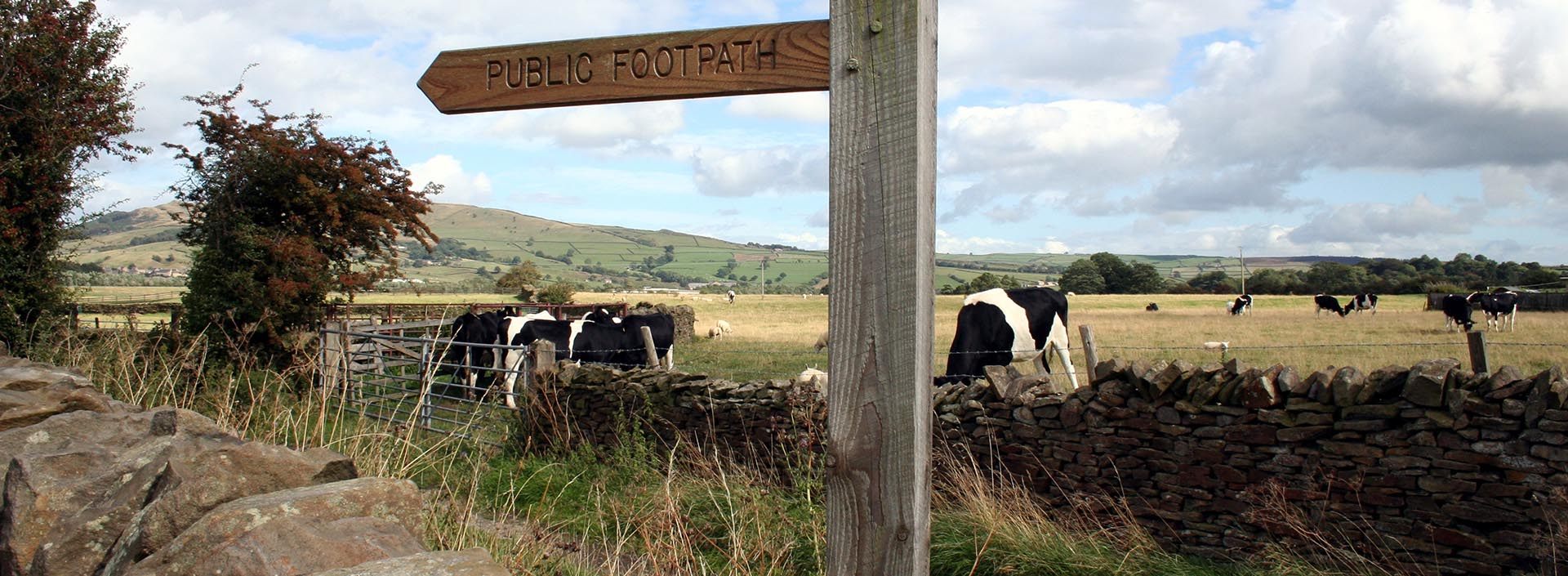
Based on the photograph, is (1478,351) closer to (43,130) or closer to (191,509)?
(191,509)

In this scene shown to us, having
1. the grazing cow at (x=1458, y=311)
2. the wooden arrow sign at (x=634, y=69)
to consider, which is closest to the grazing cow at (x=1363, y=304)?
the grazing cow at (x=1458, y=311)

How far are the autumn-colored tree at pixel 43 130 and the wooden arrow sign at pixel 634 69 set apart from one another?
10970mm

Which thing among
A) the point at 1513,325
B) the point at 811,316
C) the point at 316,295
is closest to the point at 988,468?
the point at 316,295

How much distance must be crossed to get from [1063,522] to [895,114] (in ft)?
17.8

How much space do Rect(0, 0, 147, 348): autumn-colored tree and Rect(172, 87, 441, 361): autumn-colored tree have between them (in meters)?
1.47

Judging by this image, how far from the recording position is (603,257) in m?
135

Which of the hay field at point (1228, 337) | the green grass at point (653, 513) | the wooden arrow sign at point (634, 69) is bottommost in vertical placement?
the hay field at point (1228, 337)

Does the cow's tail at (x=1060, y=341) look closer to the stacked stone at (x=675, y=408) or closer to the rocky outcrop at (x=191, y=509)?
the stacked stone at (x=675, y=408)

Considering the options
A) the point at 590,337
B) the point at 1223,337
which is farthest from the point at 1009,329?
the point at 1223,337

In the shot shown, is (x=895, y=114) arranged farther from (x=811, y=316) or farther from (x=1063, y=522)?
(x=811, y=316)

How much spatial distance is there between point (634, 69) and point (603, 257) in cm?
13466

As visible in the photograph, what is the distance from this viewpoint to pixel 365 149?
1390cm

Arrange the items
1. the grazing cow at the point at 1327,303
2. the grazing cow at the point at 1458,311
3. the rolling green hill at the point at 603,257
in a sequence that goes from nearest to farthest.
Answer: the grazing cow at the point at 1458,311, the grazing cow at the point at 1327,303, the rolling green hill at the point at 603,257

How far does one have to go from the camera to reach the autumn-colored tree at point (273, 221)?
12805mm
